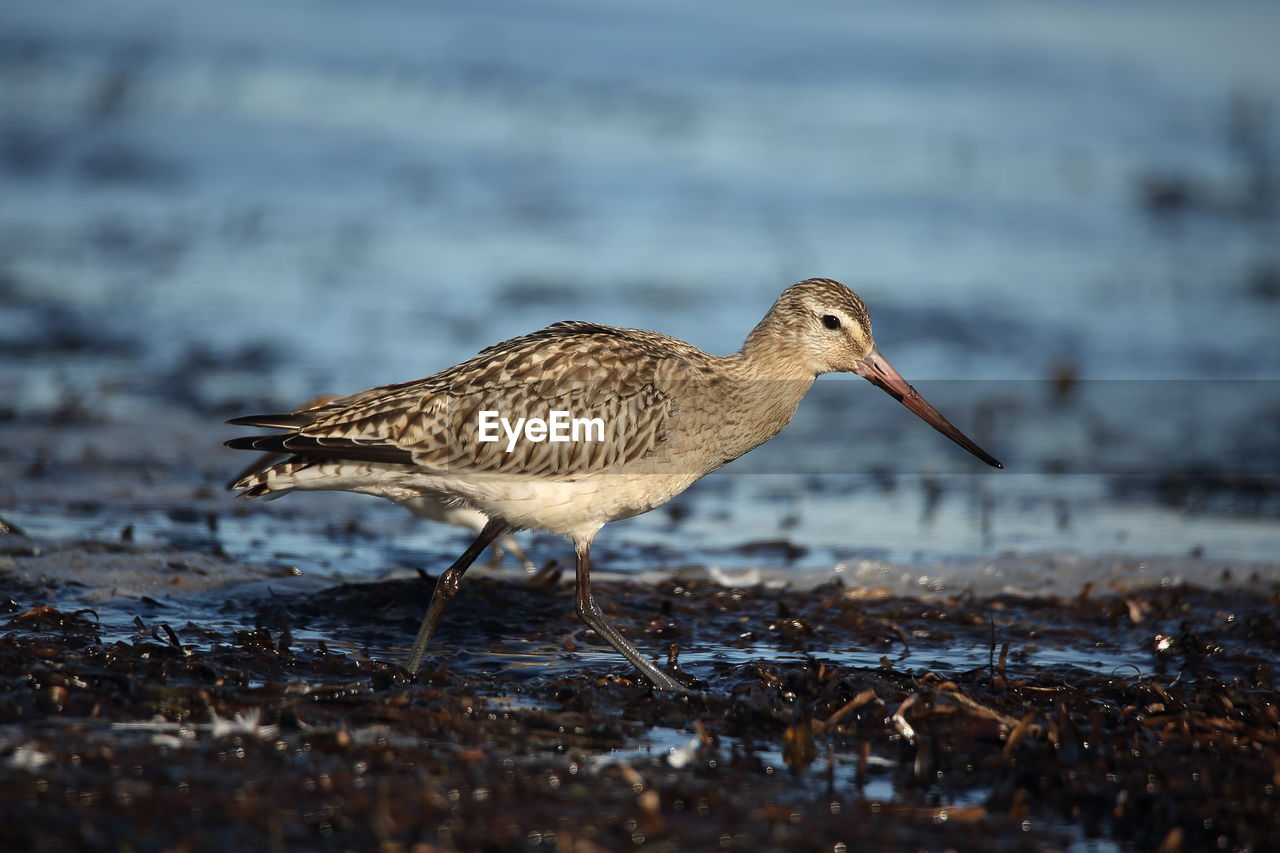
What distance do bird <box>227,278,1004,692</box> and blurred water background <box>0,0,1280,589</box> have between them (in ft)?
5.16

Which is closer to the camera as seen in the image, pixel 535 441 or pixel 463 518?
pixel 535 441

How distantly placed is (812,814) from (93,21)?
19704mm

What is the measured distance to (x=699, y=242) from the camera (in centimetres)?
1436

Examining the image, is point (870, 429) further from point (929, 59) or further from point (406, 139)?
point (929, 59)

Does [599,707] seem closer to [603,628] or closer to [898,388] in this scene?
[603,628]

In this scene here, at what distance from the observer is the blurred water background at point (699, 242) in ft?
27.3

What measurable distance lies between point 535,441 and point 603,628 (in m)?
0.79

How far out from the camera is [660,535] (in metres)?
7.96

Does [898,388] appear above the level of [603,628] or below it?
above

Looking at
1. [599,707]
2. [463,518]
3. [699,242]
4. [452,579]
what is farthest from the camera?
[699,242]

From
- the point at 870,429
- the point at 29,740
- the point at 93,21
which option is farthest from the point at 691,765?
the point at 93,21

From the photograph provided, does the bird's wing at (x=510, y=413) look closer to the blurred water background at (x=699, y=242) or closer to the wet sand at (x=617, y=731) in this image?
Result: the wet sand at (x=617, y=731)

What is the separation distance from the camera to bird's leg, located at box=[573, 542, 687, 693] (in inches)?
210

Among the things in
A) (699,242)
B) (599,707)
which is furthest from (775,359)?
(699,242)
